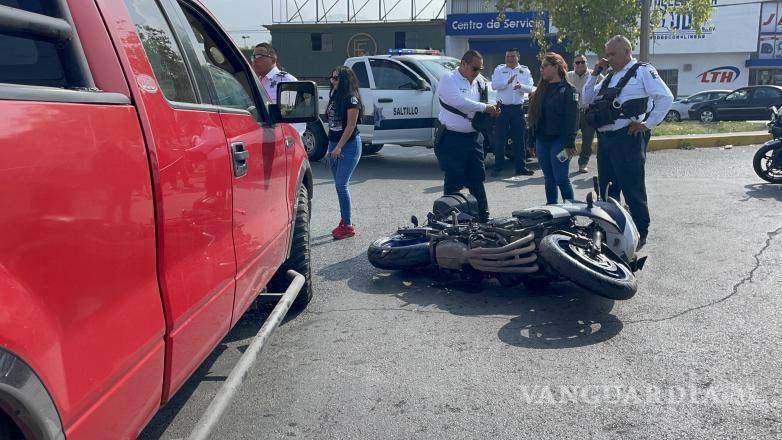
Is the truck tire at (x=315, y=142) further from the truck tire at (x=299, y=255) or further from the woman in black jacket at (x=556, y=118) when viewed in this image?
the truck tire at (x=299, y=255)

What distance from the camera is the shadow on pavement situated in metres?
4.29

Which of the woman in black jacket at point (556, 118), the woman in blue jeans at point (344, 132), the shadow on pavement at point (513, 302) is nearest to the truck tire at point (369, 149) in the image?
the woman in blue jeans at point (344, 132)

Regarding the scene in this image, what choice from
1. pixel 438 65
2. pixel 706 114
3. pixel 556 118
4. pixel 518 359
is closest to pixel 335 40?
pixel 706 114

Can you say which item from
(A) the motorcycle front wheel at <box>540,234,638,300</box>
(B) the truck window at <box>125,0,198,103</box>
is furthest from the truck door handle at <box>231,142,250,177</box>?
(A) the motorcycle front wheel at <box>540,234,638,300</box>

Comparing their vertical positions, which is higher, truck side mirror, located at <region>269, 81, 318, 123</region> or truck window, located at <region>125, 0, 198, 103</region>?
truck window, located at <region>125, 0, 198, 103</region>

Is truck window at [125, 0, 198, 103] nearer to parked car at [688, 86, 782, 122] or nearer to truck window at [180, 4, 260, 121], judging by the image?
truck window at [180, 4, 260, 121]

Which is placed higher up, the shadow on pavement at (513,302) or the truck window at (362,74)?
the truck window at (362,74)

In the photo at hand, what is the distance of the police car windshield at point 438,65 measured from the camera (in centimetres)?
1248

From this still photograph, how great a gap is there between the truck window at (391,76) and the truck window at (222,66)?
8.38m

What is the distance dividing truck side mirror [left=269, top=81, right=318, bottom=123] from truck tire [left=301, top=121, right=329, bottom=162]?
9059mm

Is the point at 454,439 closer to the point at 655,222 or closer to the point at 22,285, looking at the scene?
the point at 22,285

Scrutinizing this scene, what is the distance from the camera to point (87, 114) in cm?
183

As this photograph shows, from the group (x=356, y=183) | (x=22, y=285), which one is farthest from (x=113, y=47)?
(x=356, y=183)

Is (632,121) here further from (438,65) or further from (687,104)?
(687,104)
